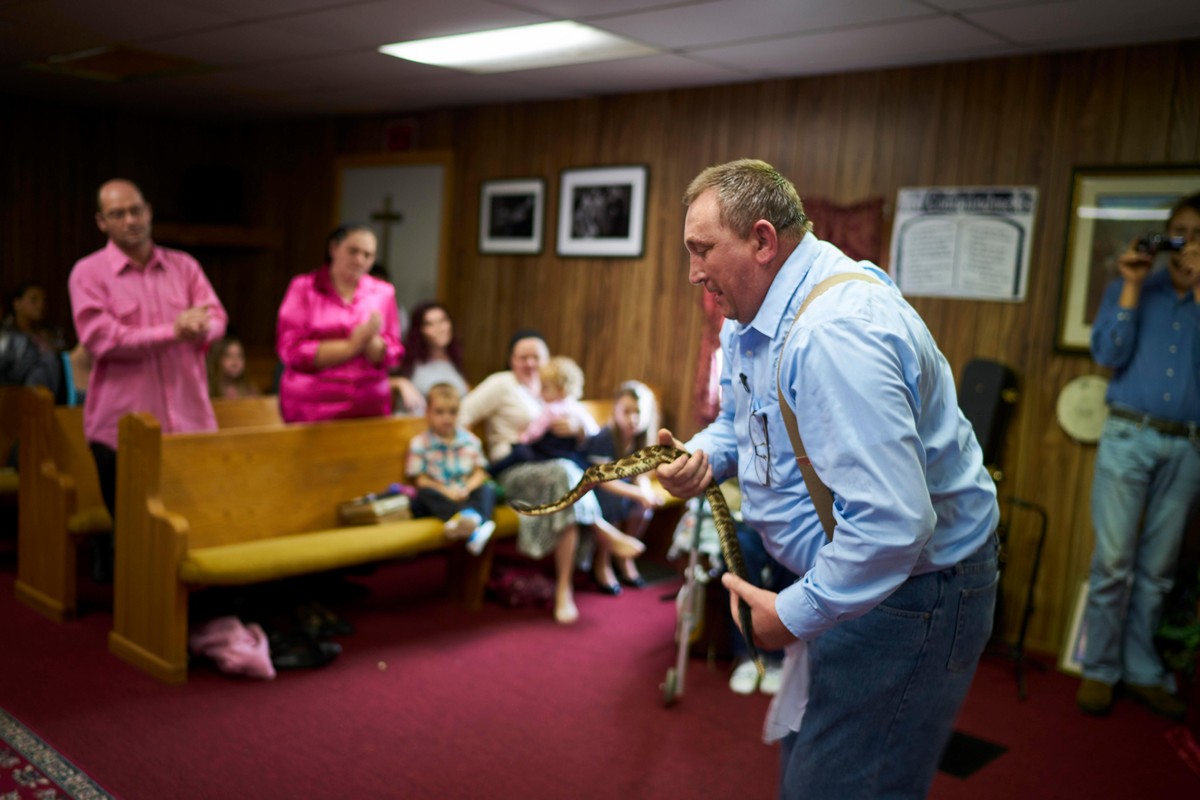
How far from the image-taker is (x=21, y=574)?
410 centimetres

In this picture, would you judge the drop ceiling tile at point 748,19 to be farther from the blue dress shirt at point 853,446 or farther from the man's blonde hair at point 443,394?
the blue dress shirt at point 853,446

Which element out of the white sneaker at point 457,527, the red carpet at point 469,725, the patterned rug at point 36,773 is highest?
the white sneaker at point 457,527

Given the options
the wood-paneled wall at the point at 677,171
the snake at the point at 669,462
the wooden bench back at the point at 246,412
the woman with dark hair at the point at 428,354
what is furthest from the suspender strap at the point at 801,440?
the woman with dark hair at the point at 428,354

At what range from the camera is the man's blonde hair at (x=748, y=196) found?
1601 mm

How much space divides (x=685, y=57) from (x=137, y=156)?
208 inches

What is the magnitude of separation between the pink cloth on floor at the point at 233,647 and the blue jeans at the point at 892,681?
2.28 m

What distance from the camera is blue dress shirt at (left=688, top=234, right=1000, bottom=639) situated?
140 centimetres

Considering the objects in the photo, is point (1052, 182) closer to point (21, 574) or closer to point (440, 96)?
point (440, 96)

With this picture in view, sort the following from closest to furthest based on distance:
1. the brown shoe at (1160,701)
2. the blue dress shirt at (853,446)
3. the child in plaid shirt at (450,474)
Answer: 1. the blue dress shirt at (853,446)
2. the brown shoe at (1160,701)
3. the child in plaid shirt at (450,474)

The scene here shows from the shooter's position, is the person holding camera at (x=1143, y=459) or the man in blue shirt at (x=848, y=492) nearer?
the man in blue shirt at (x=848, y=492)

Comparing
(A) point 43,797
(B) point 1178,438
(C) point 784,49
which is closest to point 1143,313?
(B) point 1178,438

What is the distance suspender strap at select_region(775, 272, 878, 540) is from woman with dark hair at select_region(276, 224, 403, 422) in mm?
2604

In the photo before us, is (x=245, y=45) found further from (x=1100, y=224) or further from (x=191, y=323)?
(x=1100, y=224)

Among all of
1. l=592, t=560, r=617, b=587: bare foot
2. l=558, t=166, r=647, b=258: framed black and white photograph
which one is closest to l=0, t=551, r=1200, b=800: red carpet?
l=592, t=560, r=617, b=587: bare foot
